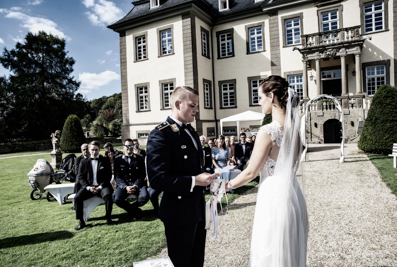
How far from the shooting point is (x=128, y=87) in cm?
2486

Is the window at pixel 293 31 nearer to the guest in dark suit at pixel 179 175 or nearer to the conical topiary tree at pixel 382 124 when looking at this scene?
the conical topiary tree at pixel 382 124

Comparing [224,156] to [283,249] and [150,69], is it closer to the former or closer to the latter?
[283,249]

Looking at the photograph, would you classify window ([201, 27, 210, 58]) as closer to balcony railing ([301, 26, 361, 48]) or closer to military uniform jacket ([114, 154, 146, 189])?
balcony railing ([301, 26, 361, 48])

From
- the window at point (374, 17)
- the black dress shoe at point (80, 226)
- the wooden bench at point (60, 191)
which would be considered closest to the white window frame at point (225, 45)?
the window at point (374, 17)

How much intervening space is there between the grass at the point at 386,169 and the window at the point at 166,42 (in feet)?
54.3

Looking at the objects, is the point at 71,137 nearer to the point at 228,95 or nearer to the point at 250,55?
the point at 228,95

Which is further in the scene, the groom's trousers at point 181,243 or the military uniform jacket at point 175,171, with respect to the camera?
the groom's trousers at point 181,243

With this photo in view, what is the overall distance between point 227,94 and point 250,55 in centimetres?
377

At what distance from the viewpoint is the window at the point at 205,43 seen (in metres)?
23.4

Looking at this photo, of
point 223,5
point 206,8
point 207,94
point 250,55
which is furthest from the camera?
point 223,5

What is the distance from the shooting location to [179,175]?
2.51m

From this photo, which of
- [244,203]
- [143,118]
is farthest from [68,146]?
[244,203]

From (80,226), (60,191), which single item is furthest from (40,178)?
(80,226)

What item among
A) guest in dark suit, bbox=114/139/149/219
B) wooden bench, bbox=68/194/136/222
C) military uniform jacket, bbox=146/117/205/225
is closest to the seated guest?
guest in dark suit, bbox=114/139/149/219
